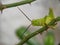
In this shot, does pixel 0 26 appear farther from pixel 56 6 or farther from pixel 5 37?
pixel 56 6

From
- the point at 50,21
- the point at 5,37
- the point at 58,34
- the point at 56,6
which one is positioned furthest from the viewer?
the point at 5,37

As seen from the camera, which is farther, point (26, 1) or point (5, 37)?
point (5, 37)

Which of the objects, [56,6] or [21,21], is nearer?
[56,6]

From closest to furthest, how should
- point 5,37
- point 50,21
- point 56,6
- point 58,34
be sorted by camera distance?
point 50,21
point 58,34
point 56,6
point 5,37

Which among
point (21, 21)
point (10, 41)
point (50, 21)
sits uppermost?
point (21, 21)

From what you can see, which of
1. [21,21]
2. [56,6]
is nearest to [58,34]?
[56,6]

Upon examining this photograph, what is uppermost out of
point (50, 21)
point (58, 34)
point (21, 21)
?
point (21, 21)

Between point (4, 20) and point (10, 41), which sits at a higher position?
point (4, 20)

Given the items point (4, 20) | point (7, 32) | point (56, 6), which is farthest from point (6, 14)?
point (56, 6)

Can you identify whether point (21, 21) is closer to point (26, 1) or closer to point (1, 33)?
point (1, 33)
